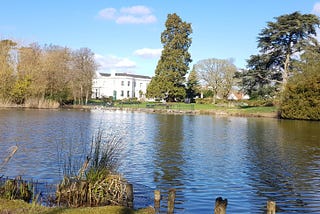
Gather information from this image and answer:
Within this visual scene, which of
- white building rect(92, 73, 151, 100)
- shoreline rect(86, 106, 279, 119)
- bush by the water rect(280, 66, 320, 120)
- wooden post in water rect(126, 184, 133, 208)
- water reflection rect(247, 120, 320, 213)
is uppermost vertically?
white building rect(92, 73, 151, 100)

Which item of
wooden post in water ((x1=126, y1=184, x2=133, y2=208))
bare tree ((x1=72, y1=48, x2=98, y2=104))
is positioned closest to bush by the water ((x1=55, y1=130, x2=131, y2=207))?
wooden post in water ((x1=126, y1=184, x2=133, y2=208))

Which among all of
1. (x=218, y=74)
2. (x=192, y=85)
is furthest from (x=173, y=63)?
(x=218, y=74)

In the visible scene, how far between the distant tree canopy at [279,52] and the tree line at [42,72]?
26.4 meters

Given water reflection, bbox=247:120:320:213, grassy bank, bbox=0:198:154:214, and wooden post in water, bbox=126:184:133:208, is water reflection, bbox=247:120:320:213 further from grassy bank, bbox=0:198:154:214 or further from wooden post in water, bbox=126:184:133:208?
grassy bank, bbox=0:198:154:214

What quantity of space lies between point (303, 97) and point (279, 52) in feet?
28.6

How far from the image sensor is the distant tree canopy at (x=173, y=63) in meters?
65.4

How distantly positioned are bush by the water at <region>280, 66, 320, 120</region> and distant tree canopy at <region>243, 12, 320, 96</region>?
2.51m

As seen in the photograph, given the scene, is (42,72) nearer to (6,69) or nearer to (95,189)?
(6,69)

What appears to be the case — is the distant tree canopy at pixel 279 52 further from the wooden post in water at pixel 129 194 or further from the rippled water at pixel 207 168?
the wooden post in water at pixel 129 194

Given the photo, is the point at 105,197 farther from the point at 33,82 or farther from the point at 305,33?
the point at 33,82

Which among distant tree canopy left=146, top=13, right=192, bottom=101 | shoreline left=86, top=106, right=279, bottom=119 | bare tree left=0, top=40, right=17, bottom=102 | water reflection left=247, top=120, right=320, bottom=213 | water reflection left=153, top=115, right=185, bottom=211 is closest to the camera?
water reflection left=247, top=120, right=320, bottom=213

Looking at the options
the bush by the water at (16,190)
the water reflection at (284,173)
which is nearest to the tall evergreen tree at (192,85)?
the water reflection at (284,173)

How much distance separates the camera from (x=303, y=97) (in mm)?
40844

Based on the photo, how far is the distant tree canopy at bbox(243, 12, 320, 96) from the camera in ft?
146
